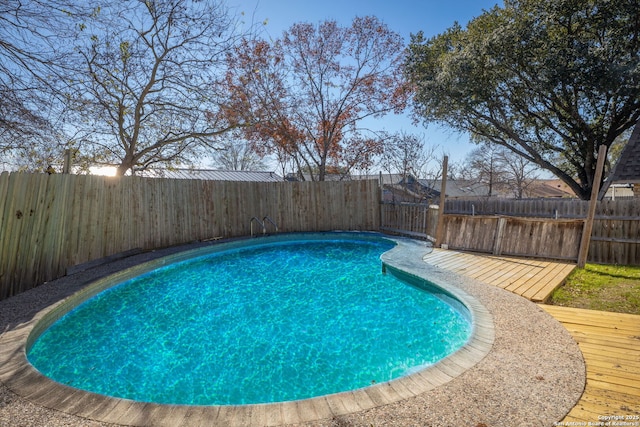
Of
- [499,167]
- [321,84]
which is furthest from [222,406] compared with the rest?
[499,167]

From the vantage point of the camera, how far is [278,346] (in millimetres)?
3547

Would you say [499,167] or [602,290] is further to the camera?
[499,167]

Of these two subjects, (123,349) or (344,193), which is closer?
(123,349)

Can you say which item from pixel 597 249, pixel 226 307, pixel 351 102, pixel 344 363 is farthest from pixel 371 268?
pixel 351 102

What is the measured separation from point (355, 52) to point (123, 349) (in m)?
12.0

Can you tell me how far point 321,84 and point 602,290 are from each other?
10839 millimetres

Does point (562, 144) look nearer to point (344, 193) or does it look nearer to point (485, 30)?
point (485, 30)

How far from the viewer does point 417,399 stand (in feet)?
6.68

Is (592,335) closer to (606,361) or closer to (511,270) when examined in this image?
(606,361)

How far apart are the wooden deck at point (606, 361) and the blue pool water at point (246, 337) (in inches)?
38.7

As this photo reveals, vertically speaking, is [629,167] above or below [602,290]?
above

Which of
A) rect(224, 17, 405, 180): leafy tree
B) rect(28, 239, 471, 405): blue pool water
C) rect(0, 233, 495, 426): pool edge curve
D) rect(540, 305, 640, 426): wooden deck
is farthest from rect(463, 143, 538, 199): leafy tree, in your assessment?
rect(0, 233, 495, 426): pool edge curve

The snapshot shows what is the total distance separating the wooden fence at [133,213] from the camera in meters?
4.46

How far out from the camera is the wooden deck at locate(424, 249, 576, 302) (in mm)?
4301
